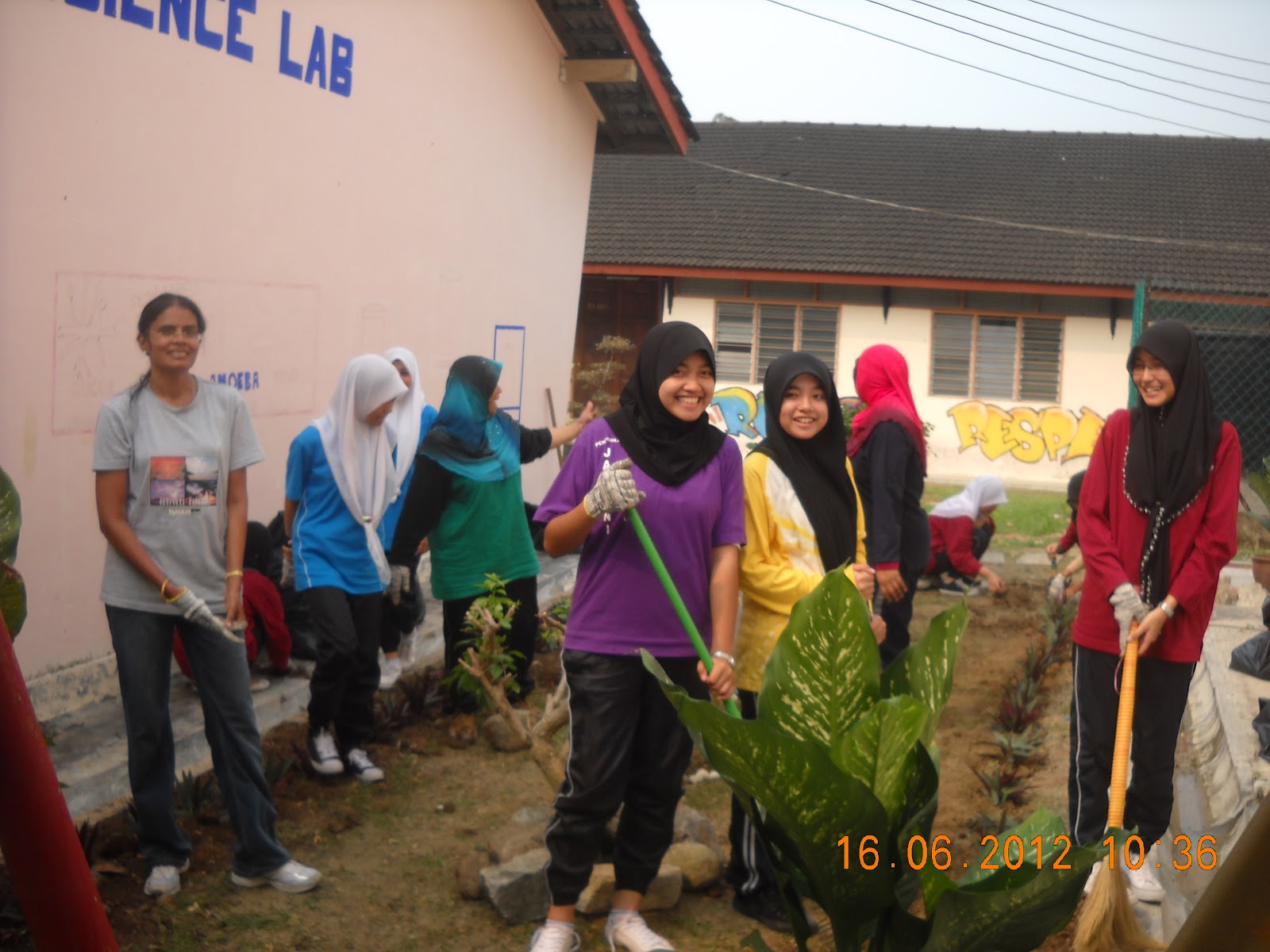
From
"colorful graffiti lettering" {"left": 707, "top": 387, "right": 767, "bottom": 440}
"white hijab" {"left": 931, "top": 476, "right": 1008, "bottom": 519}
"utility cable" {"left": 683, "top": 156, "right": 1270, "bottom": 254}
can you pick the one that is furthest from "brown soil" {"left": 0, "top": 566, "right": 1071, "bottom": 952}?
"utility cable" {"left": 683, "top": 156, "right": 1270, "bottom": 254}

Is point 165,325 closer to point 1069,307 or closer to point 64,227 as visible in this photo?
point 64,227

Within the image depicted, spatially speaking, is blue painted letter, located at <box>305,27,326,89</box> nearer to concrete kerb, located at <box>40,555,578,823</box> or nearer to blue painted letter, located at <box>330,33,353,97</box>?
blue painted letter, located at <box>330,33,353,97</box>

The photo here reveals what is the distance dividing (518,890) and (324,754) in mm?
1383

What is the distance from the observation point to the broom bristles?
343 centimetres

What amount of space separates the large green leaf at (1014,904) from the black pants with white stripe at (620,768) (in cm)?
179

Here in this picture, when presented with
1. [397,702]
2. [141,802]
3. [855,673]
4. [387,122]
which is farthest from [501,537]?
[855,673]

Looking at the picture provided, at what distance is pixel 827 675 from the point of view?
180 centimetres

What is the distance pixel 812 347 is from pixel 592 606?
15.7m

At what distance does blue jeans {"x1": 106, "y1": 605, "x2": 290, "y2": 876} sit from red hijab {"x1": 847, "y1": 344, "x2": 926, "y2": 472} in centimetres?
272

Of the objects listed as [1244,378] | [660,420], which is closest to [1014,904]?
[660,420]

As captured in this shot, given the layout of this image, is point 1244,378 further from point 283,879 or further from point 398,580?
point 283,879

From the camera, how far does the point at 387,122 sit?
703 cm

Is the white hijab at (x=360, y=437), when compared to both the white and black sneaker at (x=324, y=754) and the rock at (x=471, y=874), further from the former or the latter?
the rock at (x=471, y=874)

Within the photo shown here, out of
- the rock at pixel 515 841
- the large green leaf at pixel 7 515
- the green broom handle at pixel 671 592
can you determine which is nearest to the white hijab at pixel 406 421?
the rock at pixel 515 841
